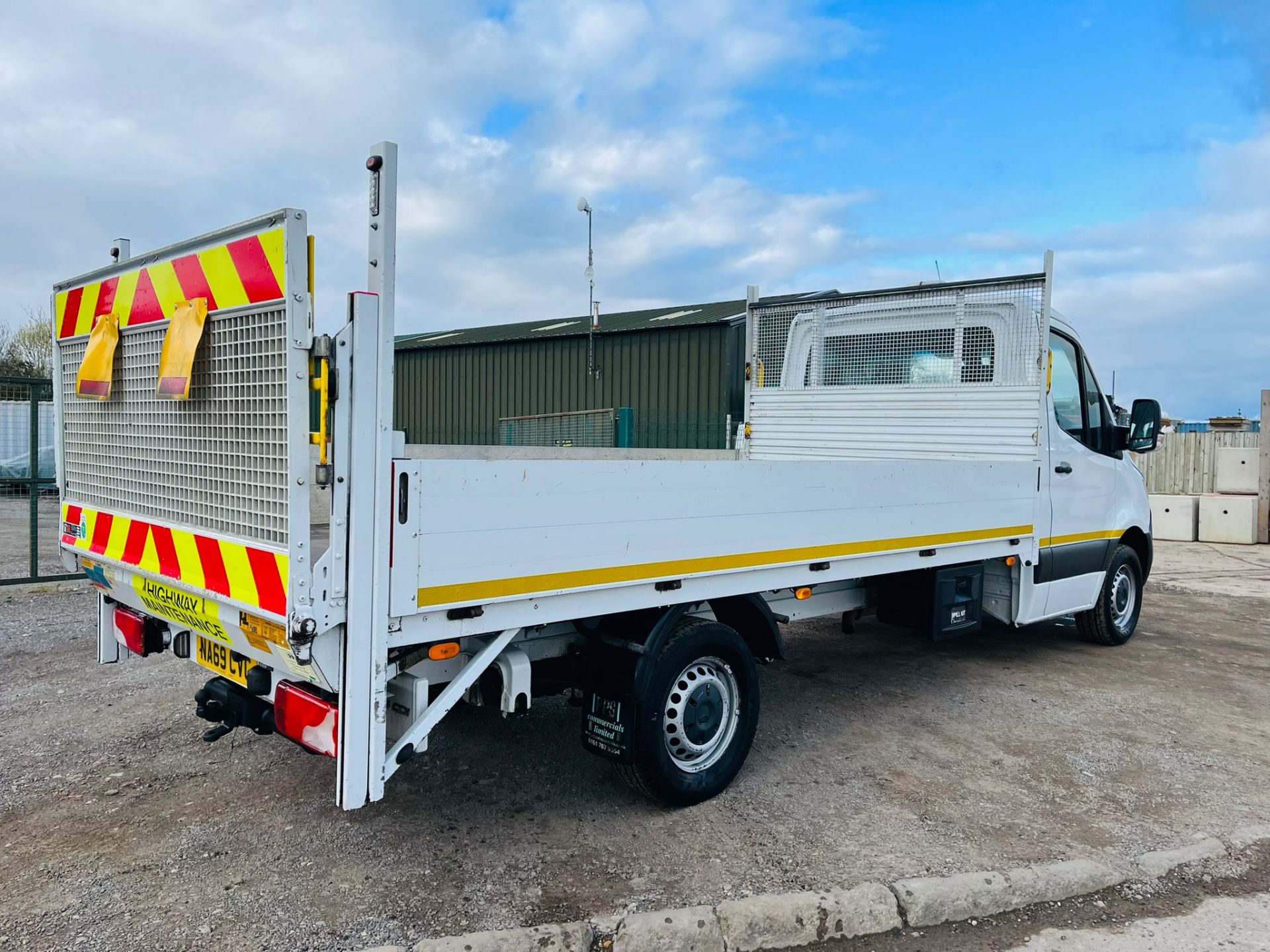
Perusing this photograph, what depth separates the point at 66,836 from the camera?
133 inches

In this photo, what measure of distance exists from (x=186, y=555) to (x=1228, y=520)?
52.2ft

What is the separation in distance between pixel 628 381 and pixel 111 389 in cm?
1381

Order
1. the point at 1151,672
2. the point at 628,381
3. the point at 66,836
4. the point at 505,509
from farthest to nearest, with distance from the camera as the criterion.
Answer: the point at 628,381 → the point at 1151,672 → the point at 66,836 → the point at 505,509

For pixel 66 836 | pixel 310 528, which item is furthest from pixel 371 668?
pixel 66 836

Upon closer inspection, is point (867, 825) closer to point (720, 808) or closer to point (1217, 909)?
point (720, 808)

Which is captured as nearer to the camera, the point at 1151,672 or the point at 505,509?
the point at 505,509

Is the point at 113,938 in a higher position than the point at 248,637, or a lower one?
lower

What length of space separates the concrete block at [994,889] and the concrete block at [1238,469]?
14.3m

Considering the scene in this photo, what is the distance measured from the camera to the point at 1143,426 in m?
6.52

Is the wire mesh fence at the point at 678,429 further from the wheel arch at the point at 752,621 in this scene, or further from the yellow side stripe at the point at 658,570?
the wheel arch at the point at 752,621

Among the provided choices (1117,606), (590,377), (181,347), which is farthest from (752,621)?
(590,377)

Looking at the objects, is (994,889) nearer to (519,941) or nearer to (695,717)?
(695,717)

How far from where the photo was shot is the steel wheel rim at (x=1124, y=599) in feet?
22.9

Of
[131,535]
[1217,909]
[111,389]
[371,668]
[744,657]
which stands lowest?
[1217,909]
